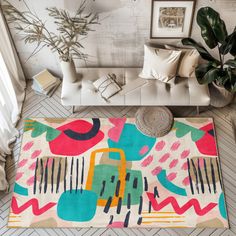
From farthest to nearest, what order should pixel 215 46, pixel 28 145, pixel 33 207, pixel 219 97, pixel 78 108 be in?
pixel 78 108
pixel 219 97
pixel 28 145
pixel 33 207
pixel 215 46

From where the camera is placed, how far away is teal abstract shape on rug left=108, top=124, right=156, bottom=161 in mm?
3465

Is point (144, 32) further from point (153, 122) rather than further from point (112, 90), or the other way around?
point (153, 122)

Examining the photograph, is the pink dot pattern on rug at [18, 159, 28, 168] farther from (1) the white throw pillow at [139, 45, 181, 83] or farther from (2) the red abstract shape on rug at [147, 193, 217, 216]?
(1) the white throw pillow at [139, 45, 181, 83]

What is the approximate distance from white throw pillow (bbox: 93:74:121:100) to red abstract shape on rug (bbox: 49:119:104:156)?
1.35 ft

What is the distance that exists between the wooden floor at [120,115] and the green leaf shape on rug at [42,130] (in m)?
0.13

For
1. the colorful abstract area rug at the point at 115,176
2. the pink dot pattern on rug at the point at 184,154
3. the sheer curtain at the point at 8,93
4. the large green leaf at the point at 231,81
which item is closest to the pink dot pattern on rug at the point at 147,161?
the colorful abstract area rug at the point at 115,176

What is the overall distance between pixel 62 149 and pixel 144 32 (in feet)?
4.83

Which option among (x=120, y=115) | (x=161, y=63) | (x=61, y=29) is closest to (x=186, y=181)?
(x=120, y=115)

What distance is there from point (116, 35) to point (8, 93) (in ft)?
4.33

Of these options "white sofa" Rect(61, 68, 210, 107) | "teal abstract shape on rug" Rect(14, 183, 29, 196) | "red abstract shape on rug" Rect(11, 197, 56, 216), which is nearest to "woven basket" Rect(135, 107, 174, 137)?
"white sofa" Rect(61, 68, 210, 107)

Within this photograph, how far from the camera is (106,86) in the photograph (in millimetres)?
3498

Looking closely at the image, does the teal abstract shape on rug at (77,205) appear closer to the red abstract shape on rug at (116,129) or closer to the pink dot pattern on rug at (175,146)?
the red abstract shape on rug at (116,129)

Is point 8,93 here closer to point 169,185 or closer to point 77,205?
point 77,205

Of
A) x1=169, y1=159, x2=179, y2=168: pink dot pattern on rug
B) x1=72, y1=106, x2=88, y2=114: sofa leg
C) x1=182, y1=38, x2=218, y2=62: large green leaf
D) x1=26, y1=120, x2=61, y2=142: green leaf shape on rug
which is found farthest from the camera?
x1=72, y1=106, x2=88, y2=114: sofa leg
